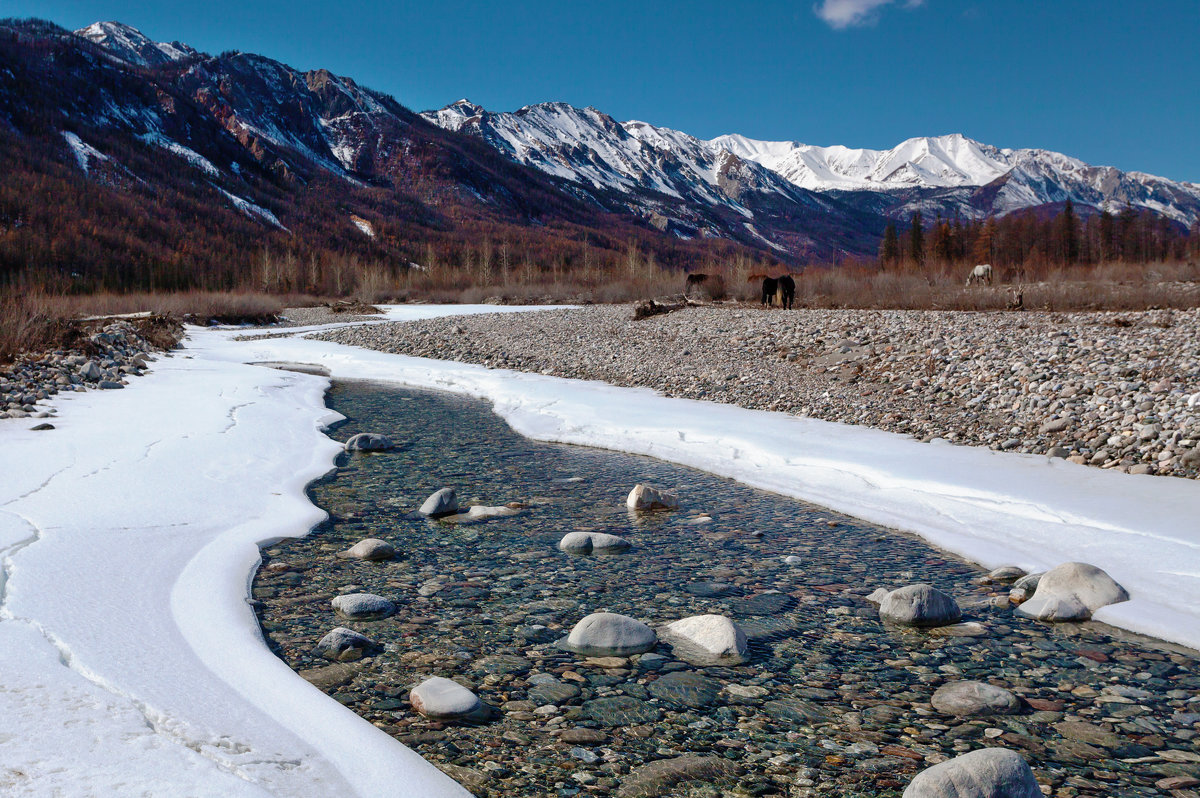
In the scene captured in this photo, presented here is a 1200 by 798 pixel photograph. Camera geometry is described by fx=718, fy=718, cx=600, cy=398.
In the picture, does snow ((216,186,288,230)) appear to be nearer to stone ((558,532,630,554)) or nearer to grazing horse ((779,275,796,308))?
grazing horse ((779,275,796,308))

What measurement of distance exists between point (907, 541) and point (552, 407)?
19.7ft

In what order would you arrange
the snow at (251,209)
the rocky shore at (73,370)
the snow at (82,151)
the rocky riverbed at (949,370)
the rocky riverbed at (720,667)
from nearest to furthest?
the rocky riverbed at (720,667) → the rocky riverbed at (949,370) → the rocky shore at (73,370) → the snow at (82,151) → the snow at (251,209)

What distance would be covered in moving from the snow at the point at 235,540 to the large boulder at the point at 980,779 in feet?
4.61

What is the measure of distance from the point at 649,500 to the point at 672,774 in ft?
11.0

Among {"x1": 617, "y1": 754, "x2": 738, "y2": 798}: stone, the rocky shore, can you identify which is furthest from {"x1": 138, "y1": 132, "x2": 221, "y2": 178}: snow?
{"x1": 617, "y1": 754, "x2": 738, "y2": 798}: stone

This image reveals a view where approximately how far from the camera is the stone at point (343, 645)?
10.3 feet

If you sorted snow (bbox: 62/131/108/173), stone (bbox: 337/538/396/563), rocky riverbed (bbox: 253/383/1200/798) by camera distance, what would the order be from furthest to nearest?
1. snow (bbox: 62/131/108/173)
2. stone (bbox: 337/538/396/563)
3. rocky riverbed (bbox: 253/383/1200/798)

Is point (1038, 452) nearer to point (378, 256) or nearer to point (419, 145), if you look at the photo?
point (378, 256)

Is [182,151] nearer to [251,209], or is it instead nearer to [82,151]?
[251,209]

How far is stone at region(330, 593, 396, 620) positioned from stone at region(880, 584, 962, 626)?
2.51 meters

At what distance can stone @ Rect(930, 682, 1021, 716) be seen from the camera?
2711mm

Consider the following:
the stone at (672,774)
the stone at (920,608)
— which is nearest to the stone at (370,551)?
the stone at (672,774)

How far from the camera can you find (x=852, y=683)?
9.68 ft

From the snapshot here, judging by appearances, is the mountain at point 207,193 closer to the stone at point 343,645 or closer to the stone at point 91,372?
the stone at point 91,372
